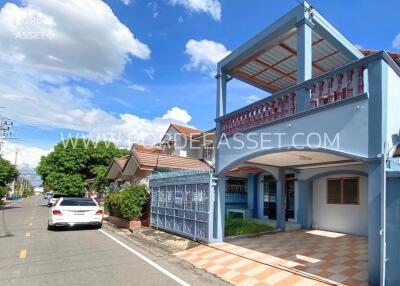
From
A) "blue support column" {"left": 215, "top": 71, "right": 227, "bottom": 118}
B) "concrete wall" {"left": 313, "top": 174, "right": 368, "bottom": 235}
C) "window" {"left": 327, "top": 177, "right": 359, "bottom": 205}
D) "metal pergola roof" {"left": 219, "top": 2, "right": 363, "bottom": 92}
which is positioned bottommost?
"concrete wall" {"left": 313, "top": 174, "right": 368, "bottom": 235}

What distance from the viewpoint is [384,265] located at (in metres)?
5.48

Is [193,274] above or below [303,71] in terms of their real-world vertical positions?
below

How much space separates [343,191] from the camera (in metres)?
12.8

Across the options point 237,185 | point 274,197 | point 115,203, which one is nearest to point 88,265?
point 115,203

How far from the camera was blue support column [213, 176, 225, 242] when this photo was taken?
1047 cm

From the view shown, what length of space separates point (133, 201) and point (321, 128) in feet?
32.5

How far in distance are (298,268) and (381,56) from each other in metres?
4.57

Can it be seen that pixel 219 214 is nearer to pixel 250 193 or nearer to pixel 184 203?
pixel 184 203

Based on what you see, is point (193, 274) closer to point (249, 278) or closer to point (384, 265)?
point (249, 278)

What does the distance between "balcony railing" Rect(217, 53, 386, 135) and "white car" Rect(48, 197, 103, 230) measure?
7.81 m

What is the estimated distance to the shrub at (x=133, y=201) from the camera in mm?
14570

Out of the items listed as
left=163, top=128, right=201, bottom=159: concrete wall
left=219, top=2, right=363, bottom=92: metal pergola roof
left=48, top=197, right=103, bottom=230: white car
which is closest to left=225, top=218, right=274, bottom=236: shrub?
left=219, top=2, right=363, bottom=92: metal pergola roof

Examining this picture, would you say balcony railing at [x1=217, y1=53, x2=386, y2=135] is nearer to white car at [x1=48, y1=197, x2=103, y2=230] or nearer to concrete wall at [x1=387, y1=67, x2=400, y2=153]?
concrete wall at [x1=387, y1=67, x2=400, y2=153]

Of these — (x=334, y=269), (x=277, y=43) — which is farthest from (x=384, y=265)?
(x=277, y=43)
